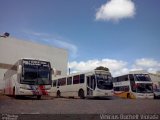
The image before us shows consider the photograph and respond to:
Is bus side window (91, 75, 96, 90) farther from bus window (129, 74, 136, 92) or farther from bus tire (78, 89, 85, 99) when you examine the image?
bus window (129, 74, 136, 92)

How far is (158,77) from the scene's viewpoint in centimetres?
5866

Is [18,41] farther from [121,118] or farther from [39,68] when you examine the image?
[121,118]

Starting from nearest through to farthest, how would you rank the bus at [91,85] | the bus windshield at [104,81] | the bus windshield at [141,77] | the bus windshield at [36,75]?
1. the bus windshield at [36,75]
2. the bus at [91,85]
3. the bus windshield at [104,81]
4. the bus windshield at [141,77]

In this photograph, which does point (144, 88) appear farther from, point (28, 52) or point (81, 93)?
point (28, 52)

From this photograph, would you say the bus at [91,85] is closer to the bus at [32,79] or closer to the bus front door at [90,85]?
the bus front door at [90,85]

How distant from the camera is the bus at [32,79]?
766 inches

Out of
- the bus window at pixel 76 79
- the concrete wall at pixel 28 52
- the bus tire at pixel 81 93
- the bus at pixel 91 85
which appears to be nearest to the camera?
the bus at pixel 91 85

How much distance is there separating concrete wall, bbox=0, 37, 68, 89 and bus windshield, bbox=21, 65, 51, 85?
25745mm

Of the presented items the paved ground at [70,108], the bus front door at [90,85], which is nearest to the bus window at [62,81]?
the bus front door at [90,85]

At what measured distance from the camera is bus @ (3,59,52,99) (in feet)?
63.9

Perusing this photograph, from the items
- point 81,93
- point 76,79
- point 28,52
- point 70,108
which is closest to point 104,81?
point 81,93

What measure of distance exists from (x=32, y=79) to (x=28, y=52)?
31121mm

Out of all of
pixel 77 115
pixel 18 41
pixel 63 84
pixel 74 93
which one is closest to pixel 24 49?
pixel 18 41

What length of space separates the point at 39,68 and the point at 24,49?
29882 millimetres
